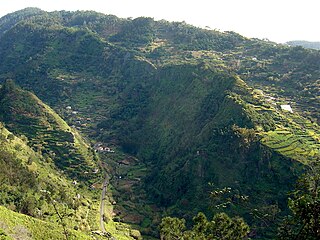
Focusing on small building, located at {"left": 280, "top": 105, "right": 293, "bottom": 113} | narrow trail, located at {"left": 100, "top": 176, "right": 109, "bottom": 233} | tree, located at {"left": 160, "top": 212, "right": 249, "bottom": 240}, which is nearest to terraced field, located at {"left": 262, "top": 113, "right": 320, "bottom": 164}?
small building, located at {"left": 280, "top": 105, "right": 293, "bottom": 113}

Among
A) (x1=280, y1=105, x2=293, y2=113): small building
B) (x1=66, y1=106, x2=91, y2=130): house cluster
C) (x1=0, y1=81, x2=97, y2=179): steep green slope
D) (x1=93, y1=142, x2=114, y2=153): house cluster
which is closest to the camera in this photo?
(x1=0, y1=81, x2=97, y2=179): steep green slope

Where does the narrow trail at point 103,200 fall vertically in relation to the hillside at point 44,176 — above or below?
below

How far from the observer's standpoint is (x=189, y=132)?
4060 inches

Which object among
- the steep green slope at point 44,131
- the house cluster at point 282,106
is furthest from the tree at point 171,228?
the house cluster at point 282,106

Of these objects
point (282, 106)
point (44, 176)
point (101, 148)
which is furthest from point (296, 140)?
point (101, 148)

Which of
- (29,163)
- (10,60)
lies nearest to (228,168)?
(29,163)

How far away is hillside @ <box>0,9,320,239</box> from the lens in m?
77.0

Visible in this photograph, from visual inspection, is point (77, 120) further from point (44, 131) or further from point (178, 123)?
point (178, 123)

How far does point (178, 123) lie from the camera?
110938mm

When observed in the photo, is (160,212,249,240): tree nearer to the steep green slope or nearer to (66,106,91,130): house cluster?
the steep green slope

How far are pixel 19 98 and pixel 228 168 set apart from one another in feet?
216

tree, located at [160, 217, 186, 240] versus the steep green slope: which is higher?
tree, located at [160, 217, 186, 240]

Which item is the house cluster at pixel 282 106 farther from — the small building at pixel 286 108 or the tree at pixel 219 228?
the tree at pixel 219 228

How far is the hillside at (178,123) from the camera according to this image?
253 ft
